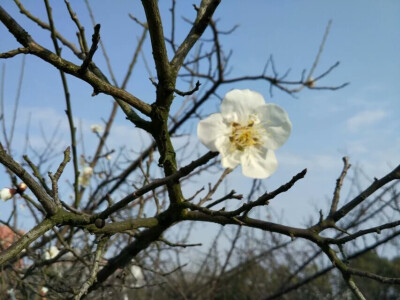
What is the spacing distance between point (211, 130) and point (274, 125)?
0.24 meters

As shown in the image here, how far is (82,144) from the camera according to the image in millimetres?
4461

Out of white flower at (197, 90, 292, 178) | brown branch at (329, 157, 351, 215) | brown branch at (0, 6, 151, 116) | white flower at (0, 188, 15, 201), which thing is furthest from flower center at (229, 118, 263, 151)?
white flower at (0, 188, 15, 201)

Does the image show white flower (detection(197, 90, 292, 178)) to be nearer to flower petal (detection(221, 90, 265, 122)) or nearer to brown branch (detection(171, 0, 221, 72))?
flower petal (detection(221, 90, 265, 122))

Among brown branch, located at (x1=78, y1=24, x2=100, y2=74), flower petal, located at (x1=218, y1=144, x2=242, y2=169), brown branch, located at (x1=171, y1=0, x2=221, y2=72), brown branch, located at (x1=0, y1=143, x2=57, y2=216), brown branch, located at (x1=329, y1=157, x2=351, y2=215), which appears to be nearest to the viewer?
brown branch, located at (x1=78, y1=24, x2=100, y2=74)

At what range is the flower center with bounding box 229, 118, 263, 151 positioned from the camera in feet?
4.57

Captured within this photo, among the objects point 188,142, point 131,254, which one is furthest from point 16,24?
point 188,142

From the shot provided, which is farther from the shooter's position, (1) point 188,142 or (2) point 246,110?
(1) point 188,142

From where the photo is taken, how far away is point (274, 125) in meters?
1.43

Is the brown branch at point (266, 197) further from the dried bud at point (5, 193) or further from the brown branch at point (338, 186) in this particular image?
the dried bud at point (5, 193)

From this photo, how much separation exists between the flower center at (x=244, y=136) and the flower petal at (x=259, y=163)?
0.10 feet

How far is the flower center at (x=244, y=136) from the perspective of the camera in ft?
4.57

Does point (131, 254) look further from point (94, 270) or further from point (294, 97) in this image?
point (294, 97)

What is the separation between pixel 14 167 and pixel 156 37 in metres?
0.57

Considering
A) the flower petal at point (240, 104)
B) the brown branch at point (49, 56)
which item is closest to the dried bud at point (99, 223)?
the brown branch at point (49, 56)
